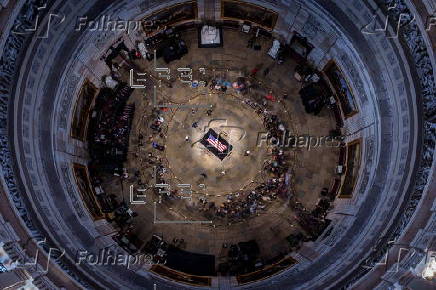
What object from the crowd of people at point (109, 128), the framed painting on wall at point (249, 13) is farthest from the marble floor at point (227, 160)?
the framed painting on wall at point (249, 13)

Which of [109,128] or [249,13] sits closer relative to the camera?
[249,13]

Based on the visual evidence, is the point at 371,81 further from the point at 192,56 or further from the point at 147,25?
the point at 147,25

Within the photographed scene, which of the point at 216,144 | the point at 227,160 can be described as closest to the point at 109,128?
the point at 216,144

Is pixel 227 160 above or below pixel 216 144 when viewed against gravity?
below

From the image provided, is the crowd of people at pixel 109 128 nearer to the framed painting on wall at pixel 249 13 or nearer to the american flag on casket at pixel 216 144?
the american flag on casket at pixel 216 144

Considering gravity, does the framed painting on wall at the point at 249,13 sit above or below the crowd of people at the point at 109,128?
above

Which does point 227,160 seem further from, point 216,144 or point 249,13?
point 249,13

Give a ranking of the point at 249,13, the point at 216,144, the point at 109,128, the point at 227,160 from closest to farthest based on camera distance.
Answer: the point at 249,13 < the point at 109,128 < the point at 216,144 < the point at 227,160

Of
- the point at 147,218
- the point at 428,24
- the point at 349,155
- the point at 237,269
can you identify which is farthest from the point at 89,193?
the point at 428,24

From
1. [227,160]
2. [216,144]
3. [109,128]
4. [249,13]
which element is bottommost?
[227,160]
